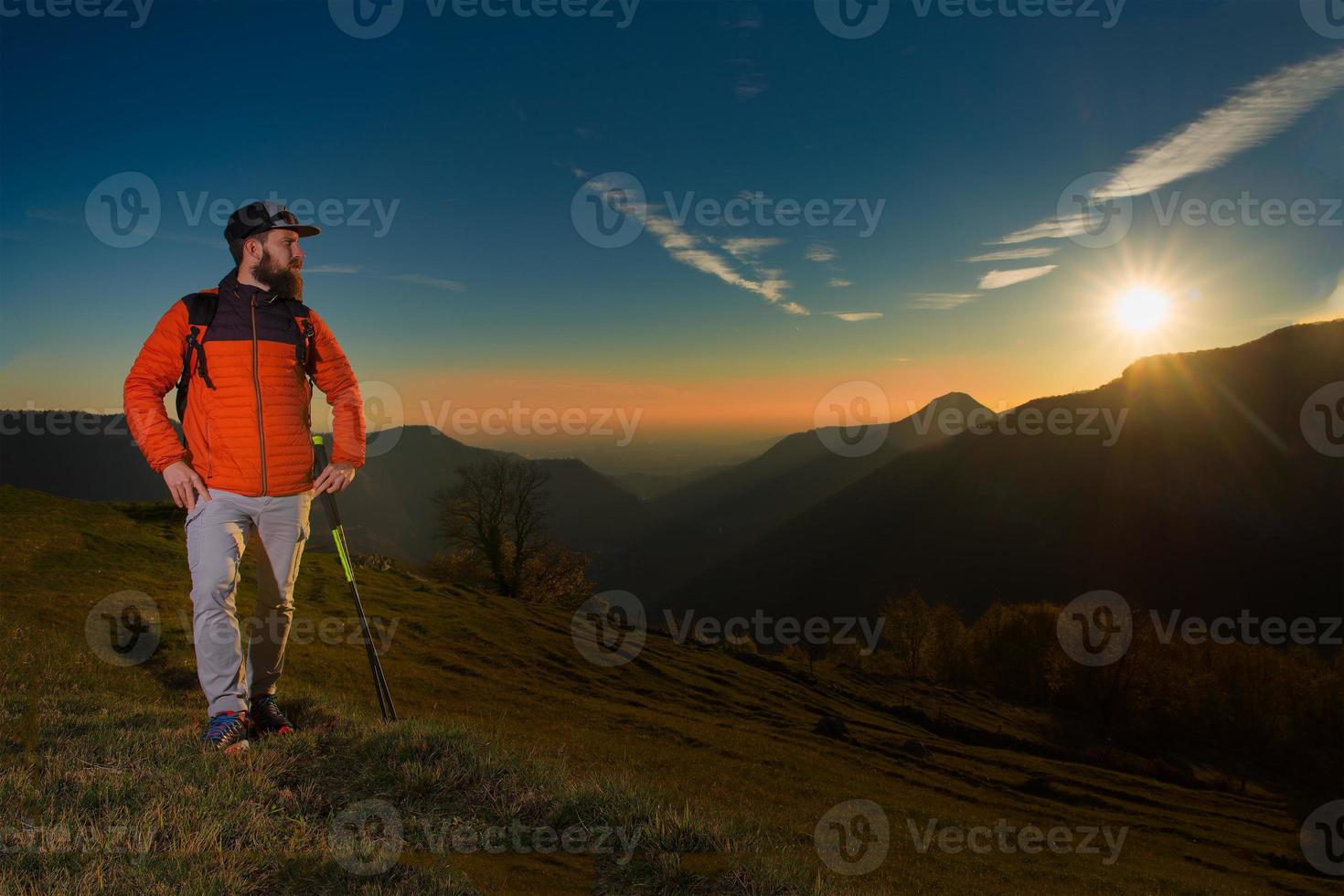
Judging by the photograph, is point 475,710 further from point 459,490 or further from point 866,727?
point 459,490

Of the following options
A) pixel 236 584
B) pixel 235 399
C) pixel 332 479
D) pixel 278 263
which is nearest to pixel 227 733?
pixel 236 584

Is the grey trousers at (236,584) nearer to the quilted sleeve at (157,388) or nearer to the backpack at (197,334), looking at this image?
the quilted sleeve at (157,388)

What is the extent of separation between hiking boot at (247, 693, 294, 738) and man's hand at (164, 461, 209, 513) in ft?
6.43

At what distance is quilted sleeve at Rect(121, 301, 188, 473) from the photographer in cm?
526

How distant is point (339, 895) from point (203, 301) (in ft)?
16.5

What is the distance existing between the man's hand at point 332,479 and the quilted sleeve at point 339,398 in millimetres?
115

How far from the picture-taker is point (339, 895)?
3.27 meters

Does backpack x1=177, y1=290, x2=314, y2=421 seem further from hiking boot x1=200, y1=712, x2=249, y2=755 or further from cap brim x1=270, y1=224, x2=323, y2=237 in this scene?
hiking boot x1=200, y1=712, x2=249, y2=755

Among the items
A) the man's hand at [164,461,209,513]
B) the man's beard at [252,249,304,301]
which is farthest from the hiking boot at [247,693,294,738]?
the man's beard at [252,249,304,301]

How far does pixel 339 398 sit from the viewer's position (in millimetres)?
6340

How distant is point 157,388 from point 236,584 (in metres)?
1.88

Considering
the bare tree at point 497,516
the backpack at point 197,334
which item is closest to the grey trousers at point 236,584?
the backpack at point 197,334

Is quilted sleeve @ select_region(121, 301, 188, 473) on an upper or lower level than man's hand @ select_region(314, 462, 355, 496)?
upper

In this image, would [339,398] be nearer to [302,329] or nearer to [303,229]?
[302,329]
